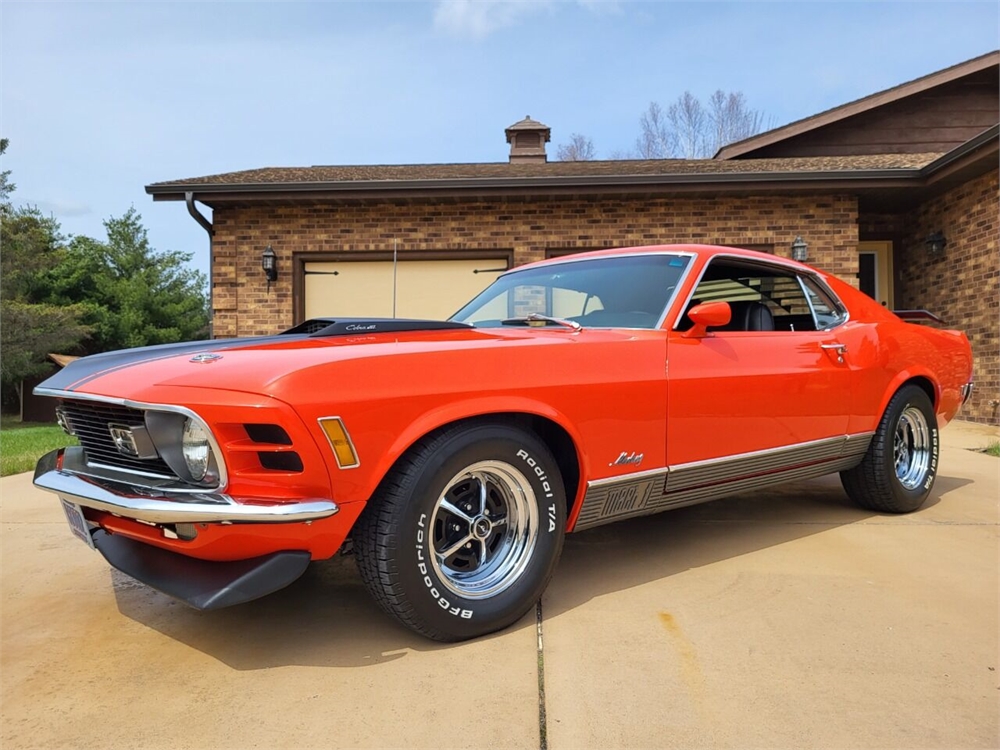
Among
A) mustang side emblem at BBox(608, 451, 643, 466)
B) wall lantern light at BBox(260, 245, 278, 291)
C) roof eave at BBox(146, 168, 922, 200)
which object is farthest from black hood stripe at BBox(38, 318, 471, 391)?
wall lantern light at BBox(260, 245, 278, 291)

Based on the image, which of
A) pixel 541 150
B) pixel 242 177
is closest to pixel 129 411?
pixel 242 177

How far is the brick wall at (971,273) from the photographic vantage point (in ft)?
25.7

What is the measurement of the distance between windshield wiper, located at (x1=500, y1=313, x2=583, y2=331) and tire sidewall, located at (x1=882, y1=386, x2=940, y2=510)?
2.05m

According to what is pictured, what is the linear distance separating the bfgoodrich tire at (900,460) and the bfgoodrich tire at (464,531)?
7.57 feet

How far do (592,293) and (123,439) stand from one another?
6.70ft

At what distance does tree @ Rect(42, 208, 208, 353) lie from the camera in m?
27.9

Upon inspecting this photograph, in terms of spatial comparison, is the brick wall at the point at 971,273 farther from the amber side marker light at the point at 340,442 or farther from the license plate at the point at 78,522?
the license plate at the point at 78,522

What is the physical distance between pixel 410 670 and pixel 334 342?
3.71 ft

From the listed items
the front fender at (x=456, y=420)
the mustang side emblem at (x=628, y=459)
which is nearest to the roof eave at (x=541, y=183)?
the mustang side emblem at (x=628, y=459)

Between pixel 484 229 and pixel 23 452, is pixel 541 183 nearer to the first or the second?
pixel 484 229

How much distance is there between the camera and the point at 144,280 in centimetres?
3159

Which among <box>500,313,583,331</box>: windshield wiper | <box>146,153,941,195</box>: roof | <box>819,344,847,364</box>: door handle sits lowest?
<box>819,344,847,364</box>: door handle

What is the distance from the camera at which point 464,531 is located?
229 centimetres

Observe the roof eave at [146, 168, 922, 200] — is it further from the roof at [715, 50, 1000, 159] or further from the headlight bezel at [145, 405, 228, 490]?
the headlight bezel at [145, 405, 228, 490]
